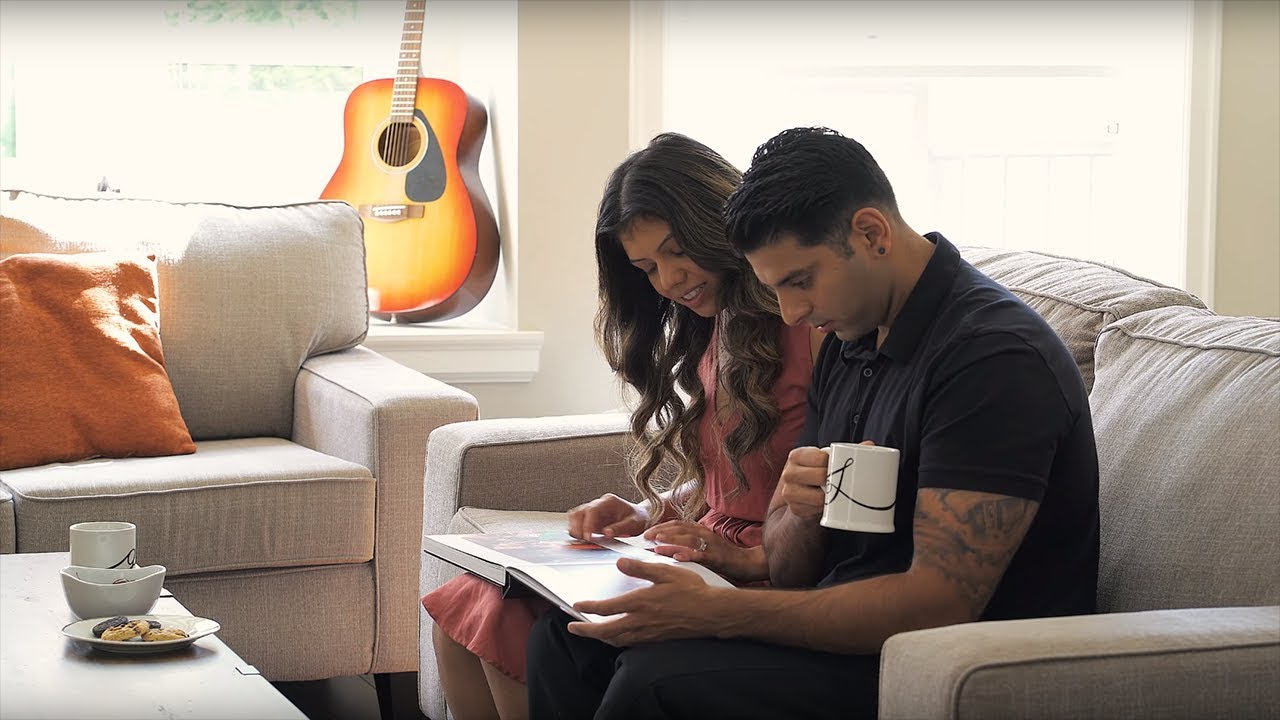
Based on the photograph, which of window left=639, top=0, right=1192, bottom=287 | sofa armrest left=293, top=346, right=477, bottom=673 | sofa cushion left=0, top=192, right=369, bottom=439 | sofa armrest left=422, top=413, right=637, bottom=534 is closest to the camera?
sofa armrest left=422, top=413, right=637, bottom=534

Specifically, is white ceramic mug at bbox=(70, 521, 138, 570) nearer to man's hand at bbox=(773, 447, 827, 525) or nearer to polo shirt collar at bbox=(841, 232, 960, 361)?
man's hand at bbox=(773, 447, 827, 525)

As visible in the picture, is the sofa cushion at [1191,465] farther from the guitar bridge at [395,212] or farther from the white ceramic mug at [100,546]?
the guitar bridge at [395,212]

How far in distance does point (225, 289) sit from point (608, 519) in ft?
4.47

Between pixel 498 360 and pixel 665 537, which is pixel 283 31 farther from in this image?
pixel 665 537

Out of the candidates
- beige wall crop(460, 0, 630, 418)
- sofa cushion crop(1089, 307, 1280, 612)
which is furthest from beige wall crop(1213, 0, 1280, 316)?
sofa cushion crop(1089, 307, 1280, 612)

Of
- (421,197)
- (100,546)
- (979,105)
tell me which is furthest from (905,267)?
(979,105)

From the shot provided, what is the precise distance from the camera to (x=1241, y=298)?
11.3 feet

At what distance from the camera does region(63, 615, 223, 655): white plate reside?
1454 mm

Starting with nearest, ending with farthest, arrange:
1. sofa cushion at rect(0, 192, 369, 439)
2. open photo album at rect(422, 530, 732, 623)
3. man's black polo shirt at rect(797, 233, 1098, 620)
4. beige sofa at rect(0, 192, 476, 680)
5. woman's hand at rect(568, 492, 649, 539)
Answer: man's black polo shirt at rect(797, 233, 1098, 620), open photo album at rect(422, 530, 732, 623), woman's hand at rect(568, 492, 649, 539), beige sofa at rect(0, 192, 476, 680), sofa cushion at rect(0, 192, 369, 439)

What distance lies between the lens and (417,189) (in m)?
3.41

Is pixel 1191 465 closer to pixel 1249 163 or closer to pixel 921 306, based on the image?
pixel 921 306

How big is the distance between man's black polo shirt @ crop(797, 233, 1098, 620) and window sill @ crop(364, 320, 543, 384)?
1907 mm

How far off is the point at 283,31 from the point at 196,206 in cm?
77

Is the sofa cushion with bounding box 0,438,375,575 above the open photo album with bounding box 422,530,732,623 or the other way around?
the other way around
